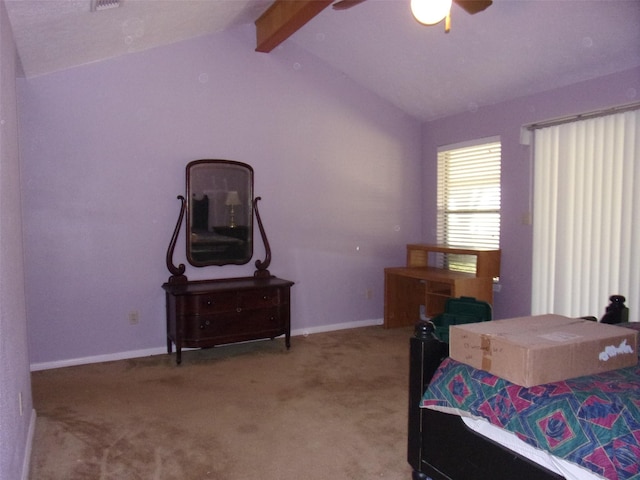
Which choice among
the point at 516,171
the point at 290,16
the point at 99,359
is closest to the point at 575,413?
the point at 516,171

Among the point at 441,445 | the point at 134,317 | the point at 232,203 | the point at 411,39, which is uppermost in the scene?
the point at 411,39

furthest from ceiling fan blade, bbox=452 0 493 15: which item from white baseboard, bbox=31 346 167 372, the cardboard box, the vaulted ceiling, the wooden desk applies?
white baseboard, bbox=31 346 167 372

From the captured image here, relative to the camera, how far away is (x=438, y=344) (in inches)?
85.6

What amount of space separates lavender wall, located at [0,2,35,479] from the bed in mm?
1682

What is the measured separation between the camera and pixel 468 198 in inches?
194

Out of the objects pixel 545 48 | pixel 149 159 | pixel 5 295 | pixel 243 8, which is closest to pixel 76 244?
pixel 149 159

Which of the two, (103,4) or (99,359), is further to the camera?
(99,359)

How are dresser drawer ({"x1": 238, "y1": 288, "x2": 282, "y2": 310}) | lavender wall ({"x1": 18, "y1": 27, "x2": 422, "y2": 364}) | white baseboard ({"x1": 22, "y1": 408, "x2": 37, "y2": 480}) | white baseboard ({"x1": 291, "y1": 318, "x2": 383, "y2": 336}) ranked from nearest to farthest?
white baseboard ({"x1": 22, "y1": 408, "x2": 37, "y2": 480}) < lavender wall ({"x1": 18, "y1": 27, "x2": 422, "y2": 364}) < dresser drawer ({"x1": 238, "y1": 288, "x2": 282, "y2": 310}) < white baseboard ({"x1": 291, "y1": 318, "x2": 383, "y2": 336})

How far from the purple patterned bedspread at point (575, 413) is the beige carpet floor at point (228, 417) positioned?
0.78m

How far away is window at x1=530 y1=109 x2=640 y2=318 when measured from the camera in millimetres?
3434

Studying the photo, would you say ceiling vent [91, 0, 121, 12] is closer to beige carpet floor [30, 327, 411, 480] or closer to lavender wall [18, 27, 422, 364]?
lavender wall [18, 27, 422, 364]

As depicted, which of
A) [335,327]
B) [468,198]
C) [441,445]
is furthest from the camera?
[335,327]

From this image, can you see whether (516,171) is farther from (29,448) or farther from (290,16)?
(29,448)

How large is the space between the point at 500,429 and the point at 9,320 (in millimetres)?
2090
